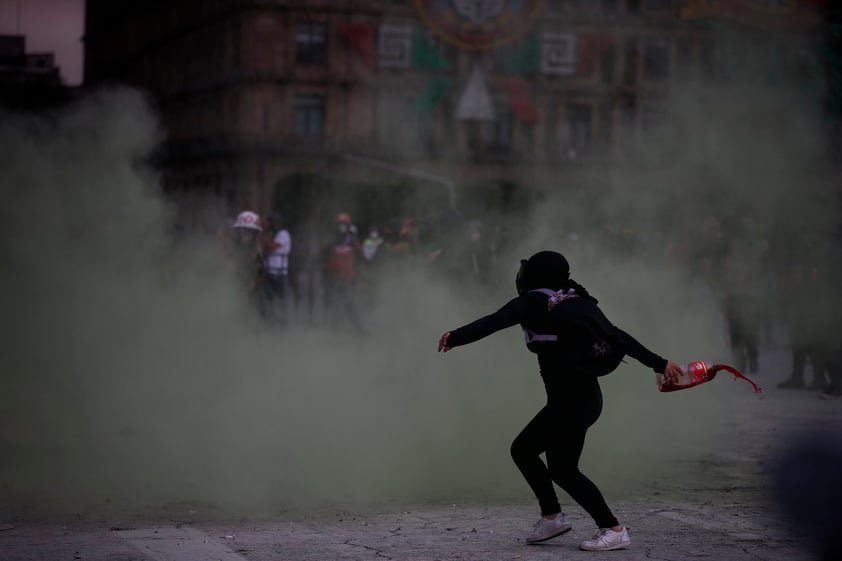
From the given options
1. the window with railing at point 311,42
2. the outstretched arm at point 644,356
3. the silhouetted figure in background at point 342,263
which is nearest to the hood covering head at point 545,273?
the outstretched arm at point 644,356

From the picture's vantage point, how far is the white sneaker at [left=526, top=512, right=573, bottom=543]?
568 centimetres

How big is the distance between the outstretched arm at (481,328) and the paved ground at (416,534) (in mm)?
846

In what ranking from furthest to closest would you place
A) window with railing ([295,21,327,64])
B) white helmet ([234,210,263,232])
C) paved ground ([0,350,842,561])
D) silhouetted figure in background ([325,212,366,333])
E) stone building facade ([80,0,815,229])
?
window with railing ([295,21,327,64]) < silhouetted figure in background ([325,212,366,333]) < stone building facade ([80,0,815,229]) < white helmet ([234,210,263,232]) < paved ground ([0,350,842,561])

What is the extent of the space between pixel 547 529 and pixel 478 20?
38.0 ft

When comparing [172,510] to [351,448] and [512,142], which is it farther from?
[512,142]

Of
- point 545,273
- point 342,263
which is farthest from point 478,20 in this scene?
point 545,273

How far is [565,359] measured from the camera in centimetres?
Result: 560

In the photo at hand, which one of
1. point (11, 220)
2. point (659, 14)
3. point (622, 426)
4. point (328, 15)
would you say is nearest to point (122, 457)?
point (11, 220)

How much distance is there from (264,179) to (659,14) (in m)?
13.7

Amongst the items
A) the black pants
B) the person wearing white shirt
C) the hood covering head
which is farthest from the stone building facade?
the black pants

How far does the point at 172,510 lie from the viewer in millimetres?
6348

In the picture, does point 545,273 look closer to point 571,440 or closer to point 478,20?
point 571,440

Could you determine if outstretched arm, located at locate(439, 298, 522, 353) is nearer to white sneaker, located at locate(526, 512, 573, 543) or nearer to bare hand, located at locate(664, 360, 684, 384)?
bare hand, located at locate(664, 360, 684, 384)

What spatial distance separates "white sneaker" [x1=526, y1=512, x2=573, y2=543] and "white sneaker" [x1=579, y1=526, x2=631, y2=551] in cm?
18
